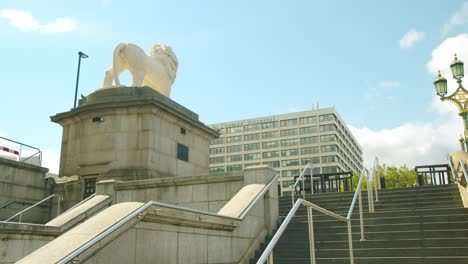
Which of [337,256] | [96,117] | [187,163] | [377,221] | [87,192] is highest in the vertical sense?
[96,117]

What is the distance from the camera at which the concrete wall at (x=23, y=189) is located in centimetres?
1421

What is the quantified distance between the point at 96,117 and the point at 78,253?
11635 millimetres

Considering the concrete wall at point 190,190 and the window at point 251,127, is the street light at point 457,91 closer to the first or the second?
the concrete wall at point 190,190

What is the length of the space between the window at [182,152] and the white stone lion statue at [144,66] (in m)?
2.72

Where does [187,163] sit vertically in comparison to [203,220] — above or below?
above

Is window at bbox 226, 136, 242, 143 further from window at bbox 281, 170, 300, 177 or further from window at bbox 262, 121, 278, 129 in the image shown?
window at bbox 281, 170, 300, 177

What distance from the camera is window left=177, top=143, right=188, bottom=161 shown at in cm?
1605

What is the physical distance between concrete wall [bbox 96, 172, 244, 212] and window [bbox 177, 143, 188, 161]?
418 cm

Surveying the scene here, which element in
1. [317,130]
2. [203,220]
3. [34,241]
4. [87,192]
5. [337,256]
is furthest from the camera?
[317,130]

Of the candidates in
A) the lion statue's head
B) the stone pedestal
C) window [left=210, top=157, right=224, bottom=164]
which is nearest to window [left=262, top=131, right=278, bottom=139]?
window [left=210, top=157, right=224, bottom=164]

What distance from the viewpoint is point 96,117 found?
51.8 feet

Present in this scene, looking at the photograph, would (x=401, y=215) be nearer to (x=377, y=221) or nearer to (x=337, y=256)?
(x=377, y=221)

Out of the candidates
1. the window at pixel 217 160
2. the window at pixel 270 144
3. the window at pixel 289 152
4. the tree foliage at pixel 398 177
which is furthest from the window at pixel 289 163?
the tree foliage at pixel 398 177

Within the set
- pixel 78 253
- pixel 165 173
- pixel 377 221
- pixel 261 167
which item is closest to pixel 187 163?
pixel 165 173
